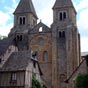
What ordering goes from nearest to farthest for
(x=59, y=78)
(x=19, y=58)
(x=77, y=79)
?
1. (x=77, y=79)
2. (x=19, y=58)
3. (x=59, y=78)

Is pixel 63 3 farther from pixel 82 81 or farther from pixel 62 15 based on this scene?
pixel 82 81

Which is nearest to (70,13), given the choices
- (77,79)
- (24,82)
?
(24,82)

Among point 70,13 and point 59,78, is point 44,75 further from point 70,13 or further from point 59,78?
point 70,13

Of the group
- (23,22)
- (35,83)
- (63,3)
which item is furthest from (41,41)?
(35,83)

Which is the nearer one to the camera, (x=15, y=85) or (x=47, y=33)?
(x=15, y=85)

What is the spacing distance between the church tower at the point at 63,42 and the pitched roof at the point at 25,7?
7.12m

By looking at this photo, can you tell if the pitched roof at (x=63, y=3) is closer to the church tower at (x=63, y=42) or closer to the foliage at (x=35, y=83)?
the church tower at (x=63, y=42)

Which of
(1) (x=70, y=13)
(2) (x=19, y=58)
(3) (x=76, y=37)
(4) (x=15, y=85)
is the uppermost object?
(1) (x=70, y=13)

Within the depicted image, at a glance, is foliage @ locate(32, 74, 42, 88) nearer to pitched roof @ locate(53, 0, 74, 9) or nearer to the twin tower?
the twin tower

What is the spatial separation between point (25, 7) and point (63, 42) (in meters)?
15.4

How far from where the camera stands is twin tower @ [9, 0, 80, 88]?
67.2 metres

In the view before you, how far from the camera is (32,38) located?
2852 inches

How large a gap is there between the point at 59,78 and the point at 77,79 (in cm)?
2600

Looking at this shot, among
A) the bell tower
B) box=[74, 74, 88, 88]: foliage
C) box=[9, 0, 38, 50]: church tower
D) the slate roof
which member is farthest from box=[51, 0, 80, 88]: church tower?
box=[74, 74, 88, 88]: foliage
